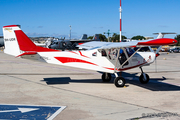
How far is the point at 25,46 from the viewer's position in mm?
10414

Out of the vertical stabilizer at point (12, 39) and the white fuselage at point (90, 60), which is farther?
the white fuselage at point (90, 60)

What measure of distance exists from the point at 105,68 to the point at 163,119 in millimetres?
5076

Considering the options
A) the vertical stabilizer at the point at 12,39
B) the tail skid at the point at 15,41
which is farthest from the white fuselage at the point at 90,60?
the vertical stabilizer at the point at 12,39

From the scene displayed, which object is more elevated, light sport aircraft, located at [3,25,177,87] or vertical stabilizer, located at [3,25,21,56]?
vertical stabilizer, located at [3,25,21,56]

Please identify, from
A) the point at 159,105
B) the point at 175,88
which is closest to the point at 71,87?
the point at 159,105

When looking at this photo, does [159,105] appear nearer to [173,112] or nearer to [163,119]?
[173,112]

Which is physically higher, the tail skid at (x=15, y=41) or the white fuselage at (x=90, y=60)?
the tail skid at (x=15, y=41)

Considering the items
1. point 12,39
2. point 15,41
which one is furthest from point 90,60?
point 12,39

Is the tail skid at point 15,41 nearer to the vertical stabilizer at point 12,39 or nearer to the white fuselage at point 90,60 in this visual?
the vertical stabilizer at point 12,39

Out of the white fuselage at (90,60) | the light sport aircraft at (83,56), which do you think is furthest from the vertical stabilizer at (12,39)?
the white fuselage at (90,60)

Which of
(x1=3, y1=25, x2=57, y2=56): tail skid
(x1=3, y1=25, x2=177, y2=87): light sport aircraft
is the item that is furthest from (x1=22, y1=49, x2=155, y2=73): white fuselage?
(x1=3, y1=25, x2=57, y2=56): tail skid

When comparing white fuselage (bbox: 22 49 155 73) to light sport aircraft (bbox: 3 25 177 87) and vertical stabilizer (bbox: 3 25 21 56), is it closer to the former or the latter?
light sport aircraft (bbox: 3 25 177 87)

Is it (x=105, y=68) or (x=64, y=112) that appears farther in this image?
(x=105, y=68)

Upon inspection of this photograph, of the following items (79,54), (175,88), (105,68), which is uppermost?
(79,54)
